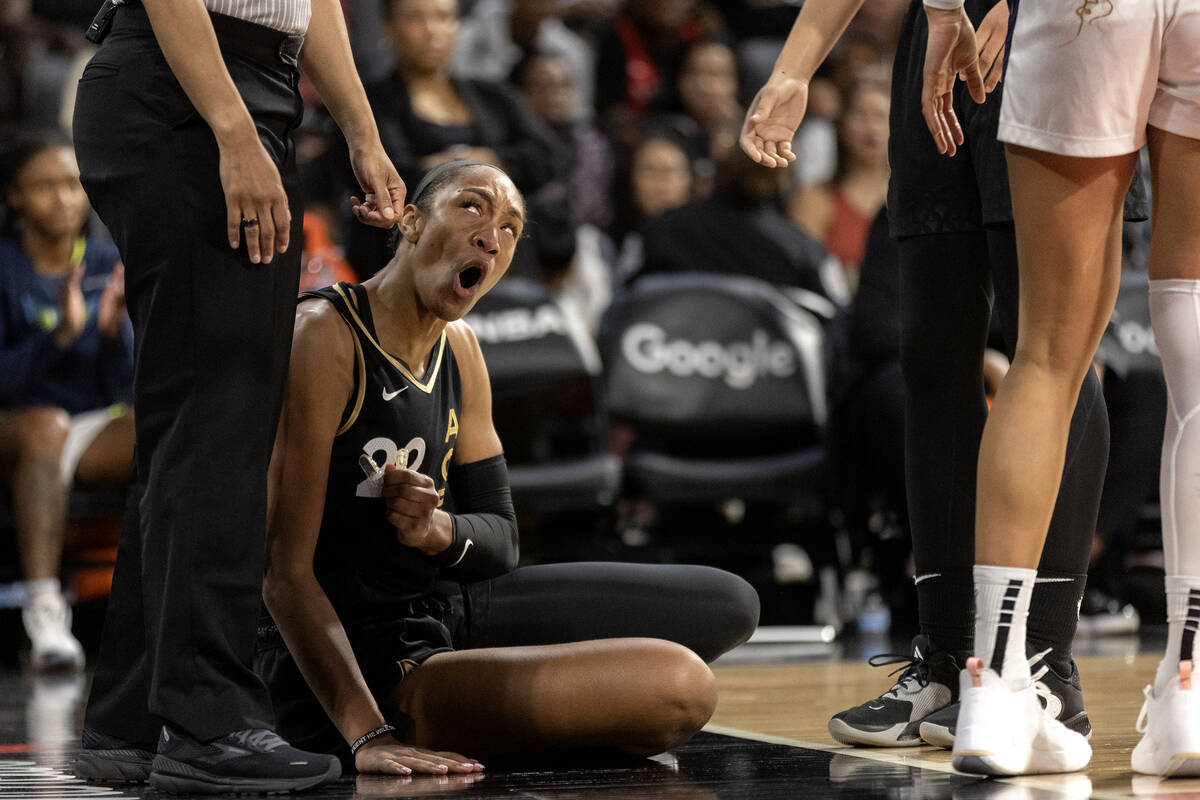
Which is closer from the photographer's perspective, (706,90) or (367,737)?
(367,737)

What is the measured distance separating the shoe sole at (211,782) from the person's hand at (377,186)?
793mm

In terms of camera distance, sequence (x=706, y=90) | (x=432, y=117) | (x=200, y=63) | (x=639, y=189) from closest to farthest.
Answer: (x=200, y=63) → (x=432, y=117) → (x=639, y=189) → (x=706, y=90)

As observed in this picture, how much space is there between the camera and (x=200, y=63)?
2064mm

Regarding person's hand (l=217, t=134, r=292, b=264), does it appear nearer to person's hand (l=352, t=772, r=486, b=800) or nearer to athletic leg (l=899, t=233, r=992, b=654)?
person's hand (l=352, t=772, r=486, b=800)

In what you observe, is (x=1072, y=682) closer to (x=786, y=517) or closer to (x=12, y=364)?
(x=786, y=517)

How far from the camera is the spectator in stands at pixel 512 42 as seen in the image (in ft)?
24.0

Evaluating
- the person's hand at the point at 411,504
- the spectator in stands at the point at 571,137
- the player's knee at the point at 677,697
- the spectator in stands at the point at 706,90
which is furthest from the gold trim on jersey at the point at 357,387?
the spectator in stands at the point at 706,90

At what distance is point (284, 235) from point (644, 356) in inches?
127

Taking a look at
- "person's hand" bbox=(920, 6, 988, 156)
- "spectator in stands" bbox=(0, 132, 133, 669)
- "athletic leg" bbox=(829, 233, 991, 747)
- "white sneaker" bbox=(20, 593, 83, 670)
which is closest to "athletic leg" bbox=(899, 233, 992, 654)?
"athletic leg" bbox=(829, 233, 991, 747)

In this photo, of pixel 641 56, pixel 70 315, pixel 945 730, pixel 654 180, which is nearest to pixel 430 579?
pixel 945 730

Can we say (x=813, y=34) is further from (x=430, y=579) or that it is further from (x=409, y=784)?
(x=409, y=784)

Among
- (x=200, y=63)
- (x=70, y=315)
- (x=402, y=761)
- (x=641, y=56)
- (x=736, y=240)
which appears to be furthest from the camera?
(x=641, y=56)

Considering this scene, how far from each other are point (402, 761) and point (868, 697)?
4.51ft

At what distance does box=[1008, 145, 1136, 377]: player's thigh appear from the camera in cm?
217
